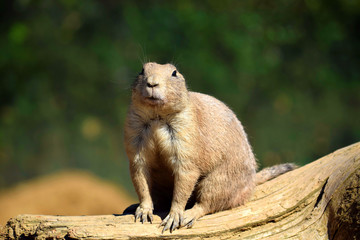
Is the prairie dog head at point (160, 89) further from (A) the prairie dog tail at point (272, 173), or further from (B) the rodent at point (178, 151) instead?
(A) the prairie dog tail at point (272, 173)

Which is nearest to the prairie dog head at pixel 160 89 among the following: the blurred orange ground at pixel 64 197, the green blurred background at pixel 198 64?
the green blurred background at pixel 198 64

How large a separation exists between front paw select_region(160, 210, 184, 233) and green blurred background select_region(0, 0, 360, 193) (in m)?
5.76

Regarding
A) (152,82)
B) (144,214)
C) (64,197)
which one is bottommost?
(144,214)

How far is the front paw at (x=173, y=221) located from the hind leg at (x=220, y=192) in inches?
7.5

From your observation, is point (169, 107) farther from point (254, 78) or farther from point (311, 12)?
point (311, 12)

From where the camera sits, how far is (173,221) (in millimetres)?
4324

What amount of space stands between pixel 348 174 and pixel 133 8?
279 inches

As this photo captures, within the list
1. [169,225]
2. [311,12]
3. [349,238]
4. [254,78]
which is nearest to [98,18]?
[254,78]

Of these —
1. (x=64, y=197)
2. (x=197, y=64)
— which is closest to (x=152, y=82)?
(x=197, y=64)

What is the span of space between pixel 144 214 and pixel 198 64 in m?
6.09

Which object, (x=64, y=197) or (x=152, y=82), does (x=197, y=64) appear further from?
(x=152, y=82)

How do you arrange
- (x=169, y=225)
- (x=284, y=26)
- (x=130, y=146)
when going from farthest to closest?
1. (x=284, y=26)
2. (x=130, y=146)
3. (x=169, y=225)

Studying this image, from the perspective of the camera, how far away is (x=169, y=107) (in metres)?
4.45

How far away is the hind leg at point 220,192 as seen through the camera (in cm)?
469
